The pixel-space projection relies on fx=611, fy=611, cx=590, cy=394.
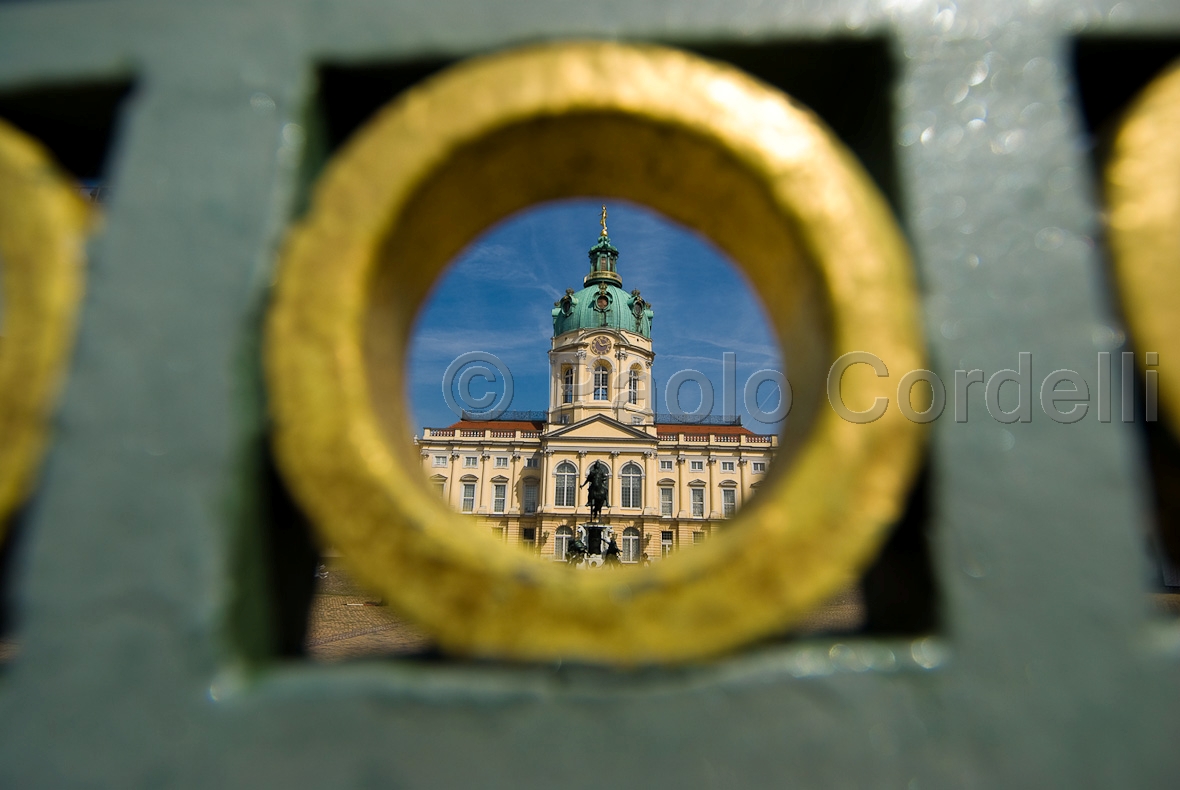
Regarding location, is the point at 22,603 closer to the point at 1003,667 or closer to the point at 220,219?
the point at 220,219

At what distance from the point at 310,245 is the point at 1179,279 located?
1.52 metres

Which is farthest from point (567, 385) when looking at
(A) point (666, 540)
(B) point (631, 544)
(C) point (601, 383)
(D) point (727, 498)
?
(D) point (727, 498)

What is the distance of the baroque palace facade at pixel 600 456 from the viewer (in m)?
29.2

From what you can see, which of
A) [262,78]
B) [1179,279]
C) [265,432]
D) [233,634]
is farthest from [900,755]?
[262,78]

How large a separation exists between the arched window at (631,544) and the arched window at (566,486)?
3.04 m

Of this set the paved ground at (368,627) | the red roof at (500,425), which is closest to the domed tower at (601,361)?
the red roof at (500,425)

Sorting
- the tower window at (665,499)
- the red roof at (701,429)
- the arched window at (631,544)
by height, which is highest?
the red roof at (701,429)

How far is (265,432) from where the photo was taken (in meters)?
1.12

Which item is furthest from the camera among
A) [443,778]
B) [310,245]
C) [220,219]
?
[220,219]

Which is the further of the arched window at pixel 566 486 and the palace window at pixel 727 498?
the arched window at pixel 566 486

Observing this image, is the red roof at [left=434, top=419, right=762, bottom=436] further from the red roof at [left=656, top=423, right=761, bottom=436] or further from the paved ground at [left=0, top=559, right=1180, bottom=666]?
the paved ground at [left=0, top=559, right=1180, bottom=666]

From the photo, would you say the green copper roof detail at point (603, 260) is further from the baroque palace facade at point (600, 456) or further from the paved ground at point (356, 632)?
the paved ground at point (356, 632)

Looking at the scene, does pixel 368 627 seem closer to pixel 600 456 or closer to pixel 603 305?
pixel 600 456

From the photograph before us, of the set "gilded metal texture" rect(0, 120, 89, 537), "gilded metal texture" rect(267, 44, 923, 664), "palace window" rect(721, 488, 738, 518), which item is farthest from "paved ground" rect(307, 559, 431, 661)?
"palace window" rect(721, 488, 738, 518)
